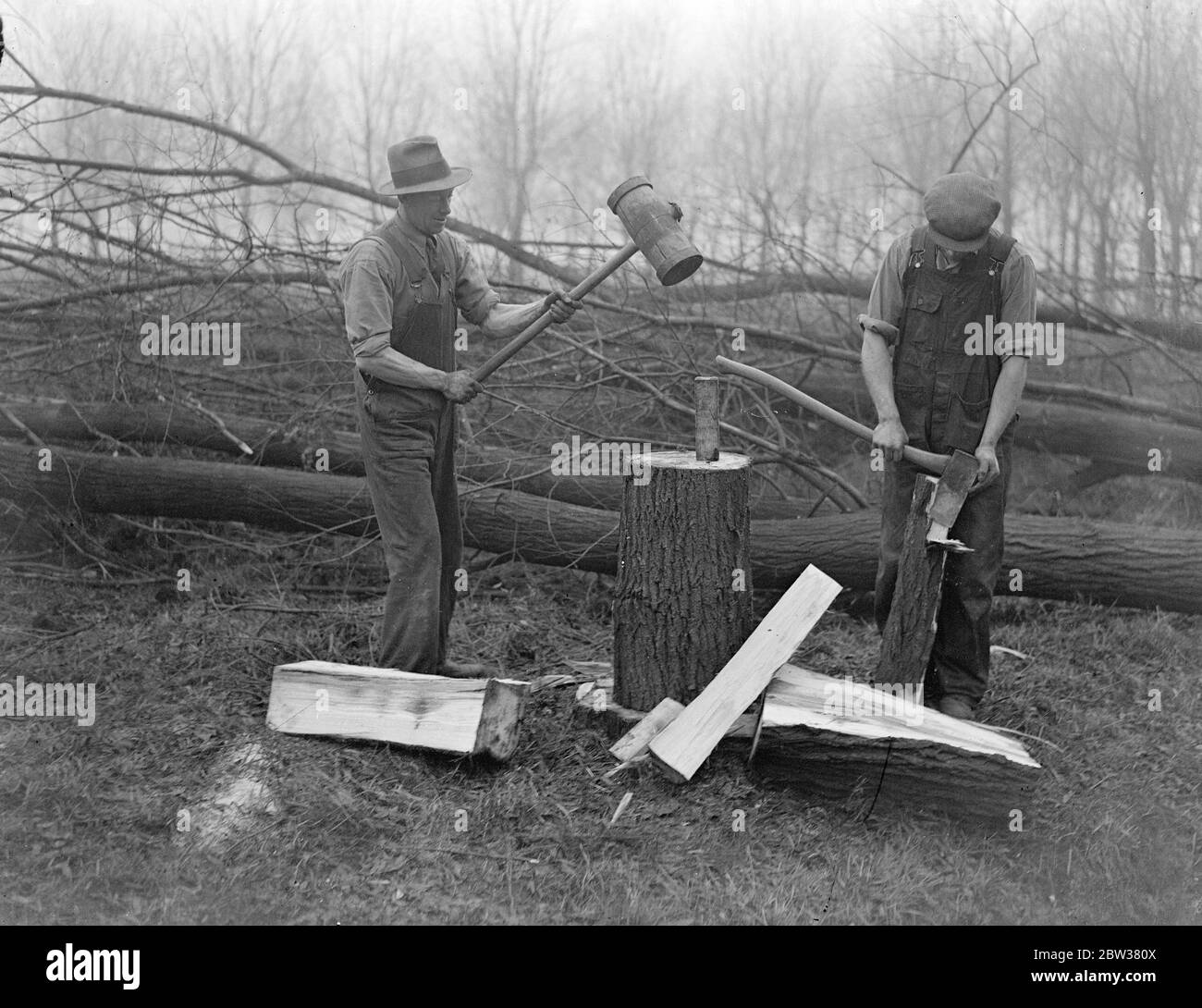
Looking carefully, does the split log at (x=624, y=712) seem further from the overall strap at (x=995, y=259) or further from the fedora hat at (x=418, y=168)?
the fedora hat at (x=418, y=168)

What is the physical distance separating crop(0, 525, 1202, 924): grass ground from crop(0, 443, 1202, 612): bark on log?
52cm

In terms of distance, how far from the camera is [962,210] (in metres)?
4.42

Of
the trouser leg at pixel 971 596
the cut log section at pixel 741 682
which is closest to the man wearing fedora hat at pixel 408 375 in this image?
the cut log section at pixel 741 682

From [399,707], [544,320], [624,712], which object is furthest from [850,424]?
[399,707]

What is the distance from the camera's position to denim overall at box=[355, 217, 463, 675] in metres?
4.63

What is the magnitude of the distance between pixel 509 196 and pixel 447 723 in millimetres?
6127

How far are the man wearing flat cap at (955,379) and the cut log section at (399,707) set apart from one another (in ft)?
5.50

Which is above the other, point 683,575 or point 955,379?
point 955,379

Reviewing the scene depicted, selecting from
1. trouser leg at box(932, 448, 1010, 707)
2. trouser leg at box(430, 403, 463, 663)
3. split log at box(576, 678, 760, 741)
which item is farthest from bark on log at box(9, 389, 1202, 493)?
trouser leg at box(932, 448, 1010, 707)

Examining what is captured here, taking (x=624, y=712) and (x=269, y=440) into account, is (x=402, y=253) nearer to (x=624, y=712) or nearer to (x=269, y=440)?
(x=624, y=712)

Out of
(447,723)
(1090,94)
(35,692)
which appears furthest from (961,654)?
(1090,94)

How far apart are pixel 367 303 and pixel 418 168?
0.59 meters

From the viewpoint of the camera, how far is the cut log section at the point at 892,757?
13.0 feet

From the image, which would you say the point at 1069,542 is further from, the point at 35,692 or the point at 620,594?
the point at 35,692
